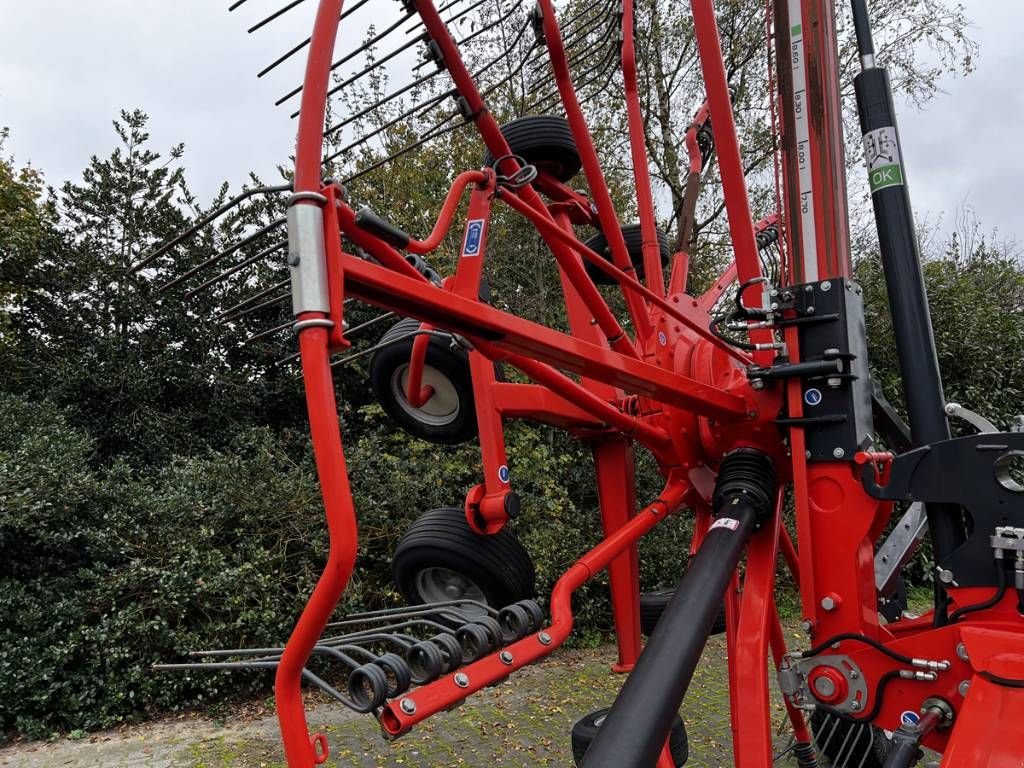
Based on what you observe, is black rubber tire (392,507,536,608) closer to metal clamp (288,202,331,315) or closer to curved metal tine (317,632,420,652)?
curved metal tine (317,632,420,652)

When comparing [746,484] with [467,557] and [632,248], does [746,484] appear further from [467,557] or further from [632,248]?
[632,248]

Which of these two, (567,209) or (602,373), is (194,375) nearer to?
(567,209)

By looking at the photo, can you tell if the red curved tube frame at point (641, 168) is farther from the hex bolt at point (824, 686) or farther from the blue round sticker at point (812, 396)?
the hex bolt at point (824, 686)

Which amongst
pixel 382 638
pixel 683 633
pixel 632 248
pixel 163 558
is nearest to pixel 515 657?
pixel 382 638

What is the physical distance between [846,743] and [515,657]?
2981 mm

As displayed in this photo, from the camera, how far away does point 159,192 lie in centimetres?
927

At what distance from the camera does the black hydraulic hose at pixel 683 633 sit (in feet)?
4.91

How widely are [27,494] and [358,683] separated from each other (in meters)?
5.35

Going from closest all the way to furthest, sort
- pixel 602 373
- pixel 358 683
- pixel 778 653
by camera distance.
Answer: pixel 358 683, pixel 602 373, pixel 778 653

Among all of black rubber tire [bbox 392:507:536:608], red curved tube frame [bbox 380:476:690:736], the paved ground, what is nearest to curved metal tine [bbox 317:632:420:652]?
red curved tube frame [bbox 380:476:690:736]

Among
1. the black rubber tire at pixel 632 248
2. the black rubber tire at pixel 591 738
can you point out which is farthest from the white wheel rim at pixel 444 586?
the black rubber tire at pixel 632 248

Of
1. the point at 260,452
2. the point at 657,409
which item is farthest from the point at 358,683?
the point at 260,452

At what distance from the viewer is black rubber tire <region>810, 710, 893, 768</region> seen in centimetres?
399

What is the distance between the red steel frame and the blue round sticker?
0.13 feet
